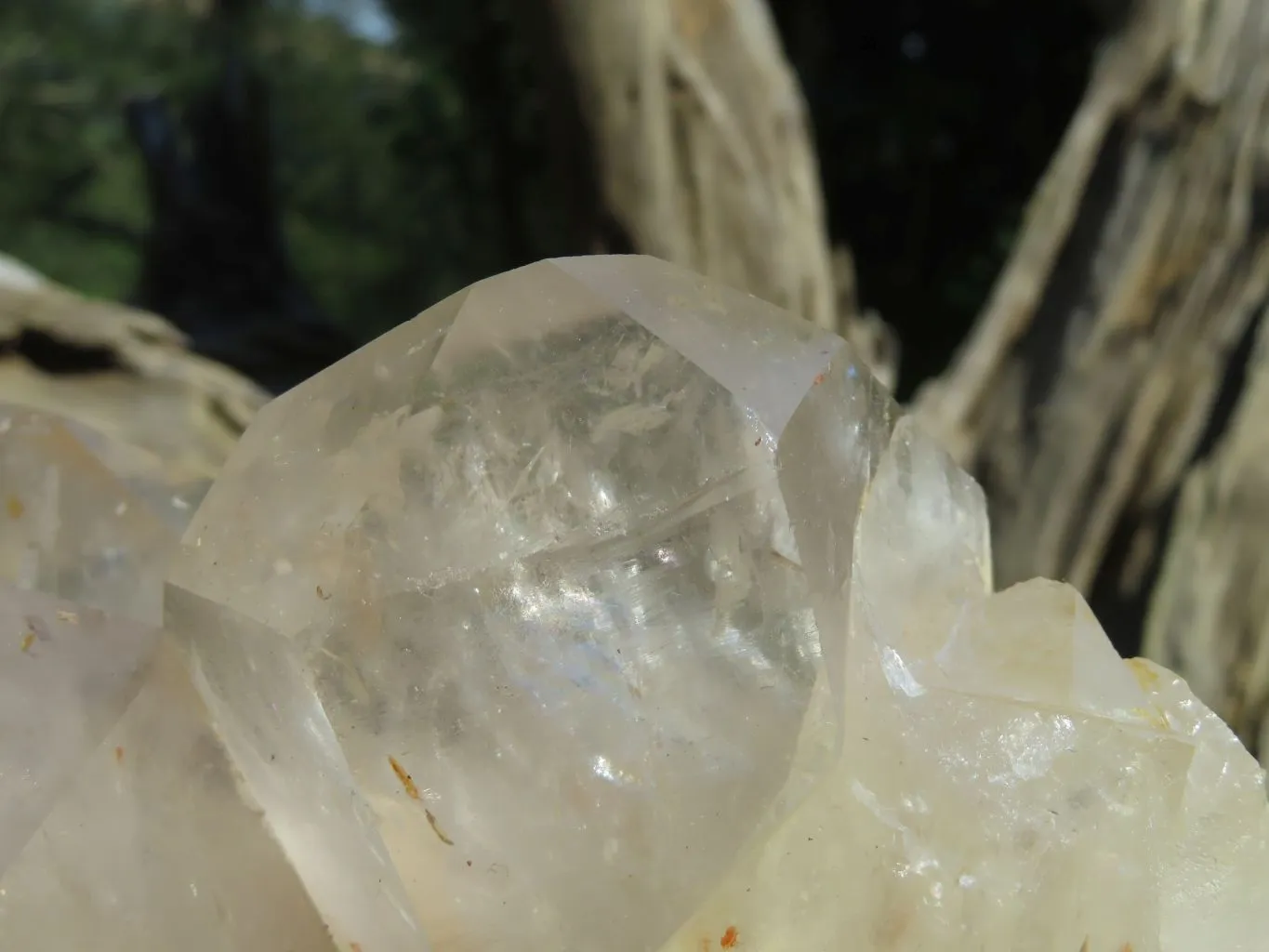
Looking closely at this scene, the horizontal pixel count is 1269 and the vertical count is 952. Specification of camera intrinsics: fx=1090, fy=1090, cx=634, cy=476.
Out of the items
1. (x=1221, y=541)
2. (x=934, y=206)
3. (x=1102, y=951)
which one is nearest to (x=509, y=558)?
(x=1102, y=951)

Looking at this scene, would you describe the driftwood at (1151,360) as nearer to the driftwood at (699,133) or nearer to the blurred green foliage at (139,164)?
the driftwood at (699,133)

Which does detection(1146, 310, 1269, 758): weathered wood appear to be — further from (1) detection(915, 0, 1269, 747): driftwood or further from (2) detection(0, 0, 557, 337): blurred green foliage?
(2) detection(0, 0, 557, 337): blurred green foliage

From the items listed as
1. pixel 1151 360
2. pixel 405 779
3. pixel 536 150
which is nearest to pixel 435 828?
pixel 405 779

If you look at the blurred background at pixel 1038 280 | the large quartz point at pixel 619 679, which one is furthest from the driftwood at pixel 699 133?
the large quartz point at pixel 619 679

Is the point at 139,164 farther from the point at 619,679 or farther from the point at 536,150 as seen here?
the point at 619,679

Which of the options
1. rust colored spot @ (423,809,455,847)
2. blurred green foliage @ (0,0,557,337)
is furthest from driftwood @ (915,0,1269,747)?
blurred green foliage @ (0,0,557,337)

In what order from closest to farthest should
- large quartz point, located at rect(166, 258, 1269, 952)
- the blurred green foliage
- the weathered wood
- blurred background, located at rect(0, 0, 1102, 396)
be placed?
large quartz point, located at rect(166, 258, 1269, 952), the weathered wood, blurred background, located at rect(0, 0, 1102, 396), the blurred green foliage

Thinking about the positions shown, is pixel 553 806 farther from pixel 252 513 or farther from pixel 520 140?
pixel 520 140
